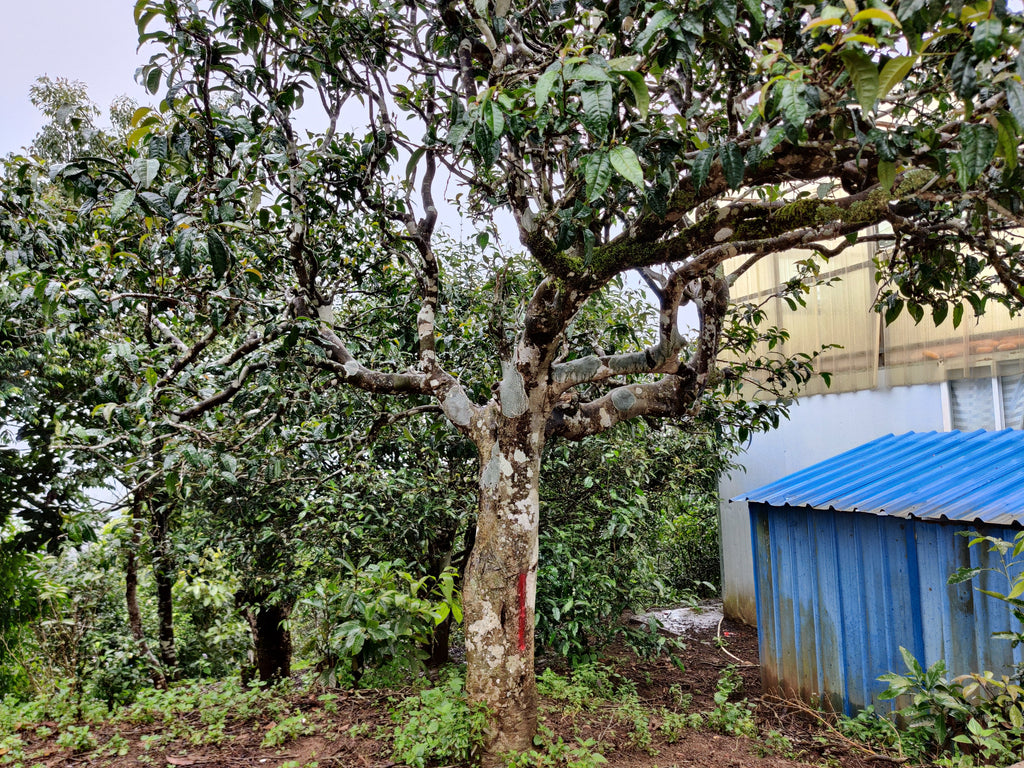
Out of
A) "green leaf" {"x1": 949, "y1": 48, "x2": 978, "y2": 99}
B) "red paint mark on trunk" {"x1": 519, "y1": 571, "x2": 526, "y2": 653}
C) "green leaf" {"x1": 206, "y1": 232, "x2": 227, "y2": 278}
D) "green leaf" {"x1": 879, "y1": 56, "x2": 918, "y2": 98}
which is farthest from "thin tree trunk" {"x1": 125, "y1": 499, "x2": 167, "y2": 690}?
"green leaf" {"x1": 949, "y1": 48, "x2": 978, "y2": 99}

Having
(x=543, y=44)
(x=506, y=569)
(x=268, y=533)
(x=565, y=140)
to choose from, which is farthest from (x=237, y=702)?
(x=543, y=44)

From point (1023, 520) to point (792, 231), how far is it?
6.50 feet

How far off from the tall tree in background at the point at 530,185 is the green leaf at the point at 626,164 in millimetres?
11

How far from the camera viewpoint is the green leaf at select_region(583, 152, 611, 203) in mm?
2150

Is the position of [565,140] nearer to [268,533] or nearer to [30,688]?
[268,533]

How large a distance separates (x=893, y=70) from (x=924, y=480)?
3606mm

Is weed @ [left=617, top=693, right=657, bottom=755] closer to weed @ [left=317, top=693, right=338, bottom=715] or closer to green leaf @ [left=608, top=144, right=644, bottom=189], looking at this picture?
weed @ [left=317, top=693, right=338, bottom=715]

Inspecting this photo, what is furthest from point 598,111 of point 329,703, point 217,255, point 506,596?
point 329,703

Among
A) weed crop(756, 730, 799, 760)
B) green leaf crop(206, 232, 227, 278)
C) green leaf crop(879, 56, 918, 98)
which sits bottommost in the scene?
weed crop(756, 730, 799, 760)

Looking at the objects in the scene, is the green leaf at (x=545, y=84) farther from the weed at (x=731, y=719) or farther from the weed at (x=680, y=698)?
the weed at (x=680, y=698)

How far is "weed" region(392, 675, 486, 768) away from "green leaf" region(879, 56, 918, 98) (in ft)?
10.9

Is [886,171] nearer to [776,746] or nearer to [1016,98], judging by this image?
[1016,98]

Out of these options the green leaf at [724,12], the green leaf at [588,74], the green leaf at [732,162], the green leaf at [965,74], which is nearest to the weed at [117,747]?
the green leaf at [588,74]

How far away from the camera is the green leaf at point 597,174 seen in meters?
2.15
